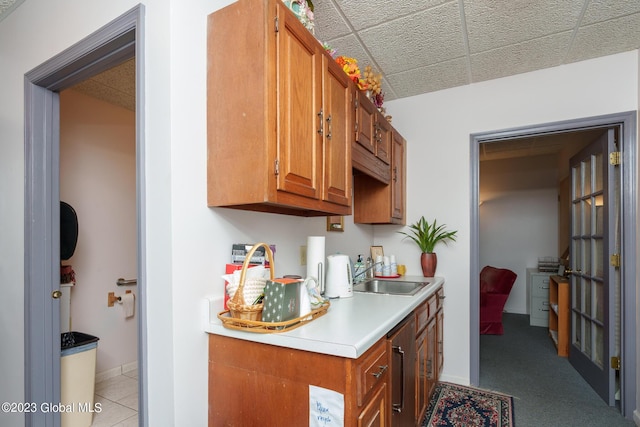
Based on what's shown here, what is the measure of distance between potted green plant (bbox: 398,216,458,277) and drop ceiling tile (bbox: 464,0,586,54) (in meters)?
1.43

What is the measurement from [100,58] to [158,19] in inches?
16.3

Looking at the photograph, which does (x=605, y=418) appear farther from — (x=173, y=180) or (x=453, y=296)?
(x=173, y=180)

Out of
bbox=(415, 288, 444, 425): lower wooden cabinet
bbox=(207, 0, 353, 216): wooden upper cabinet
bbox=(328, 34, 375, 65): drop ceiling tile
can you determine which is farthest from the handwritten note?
bbox=(328, 34, 375, 65): drop ceiling tile

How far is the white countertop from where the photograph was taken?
1.11 meters

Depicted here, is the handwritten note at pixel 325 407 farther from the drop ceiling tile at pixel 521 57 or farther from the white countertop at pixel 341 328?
the drop ceiling tile at pixel 521 57

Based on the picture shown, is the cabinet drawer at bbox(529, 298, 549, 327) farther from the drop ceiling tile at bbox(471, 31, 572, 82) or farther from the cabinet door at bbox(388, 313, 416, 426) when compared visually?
the cabinet door at bbox(388, 313, 416, 426)

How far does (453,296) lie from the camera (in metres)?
2.83

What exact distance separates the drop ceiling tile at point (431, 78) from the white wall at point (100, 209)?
8.21 feet

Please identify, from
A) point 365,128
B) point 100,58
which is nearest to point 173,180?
point 100,58

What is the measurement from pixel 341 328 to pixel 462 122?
2.31 metres

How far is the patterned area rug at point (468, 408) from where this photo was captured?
2.16 m

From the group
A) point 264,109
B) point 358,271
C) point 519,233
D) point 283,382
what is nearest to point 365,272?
point 358,271

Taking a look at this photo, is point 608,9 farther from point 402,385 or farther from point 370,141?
point 402,385

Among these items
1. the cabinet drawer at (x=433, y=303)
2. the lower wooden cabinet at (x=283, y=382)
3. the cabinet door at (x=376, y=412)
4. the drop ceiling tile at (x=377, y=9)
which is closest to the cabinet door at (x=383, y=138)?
the drop ceiling tile at (x=377, y=9)
